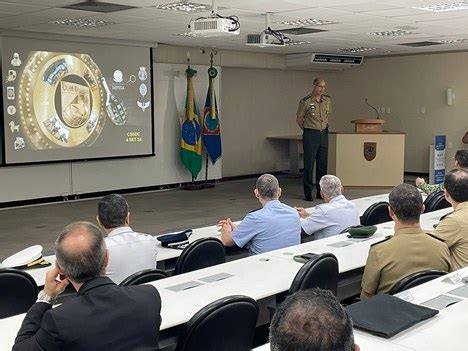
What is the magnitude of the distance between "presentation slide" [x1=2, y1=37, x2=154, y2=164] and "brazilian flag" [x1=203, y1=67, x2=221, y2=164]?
1193mm

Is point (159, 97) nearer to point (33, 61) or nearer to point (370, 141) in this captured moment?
point (33, 61)

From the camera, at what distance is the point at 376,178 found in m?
11.5

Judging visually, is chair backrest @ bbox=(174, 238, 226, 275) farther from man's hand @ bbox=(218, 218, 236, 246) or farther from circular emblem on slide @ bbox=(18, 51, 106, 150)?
circular emblem on slide @ bbox=(18, 51, 106, 150)

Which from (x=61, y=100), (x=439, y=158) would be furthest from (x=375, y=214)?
(x=439, y=158)

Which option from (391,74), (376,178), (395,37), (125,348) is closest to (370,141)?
(376,178)

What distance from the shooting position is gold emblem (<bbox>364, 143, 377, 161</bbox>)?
1145 cm

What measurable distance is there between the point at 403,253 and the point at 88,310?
5.89 ft

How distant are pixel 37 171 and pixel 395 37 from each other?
20.8 ft

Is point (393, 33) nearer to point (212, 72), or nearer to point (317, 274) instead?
point (212, 72)

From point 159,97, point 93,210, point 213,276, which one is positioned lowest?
point 93,210

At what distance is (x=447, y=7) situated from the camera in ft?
24.1

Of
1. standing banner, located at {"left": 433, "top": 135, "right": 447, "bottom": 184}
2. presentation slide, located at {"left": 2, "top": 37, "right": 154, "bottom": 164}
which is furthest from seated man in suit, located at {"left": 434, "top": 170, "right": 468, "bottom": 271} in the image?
standing banner, located at {"left": 433, "top": 135, "right": 447, "bottom": 184}

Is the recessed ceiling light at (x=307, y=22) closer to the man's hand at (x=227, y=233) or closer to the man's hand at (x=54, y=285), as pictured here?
the man's hand at (x=227, y=233)

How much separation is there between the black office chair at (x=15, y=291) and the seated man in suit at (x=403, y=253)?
1.76m
